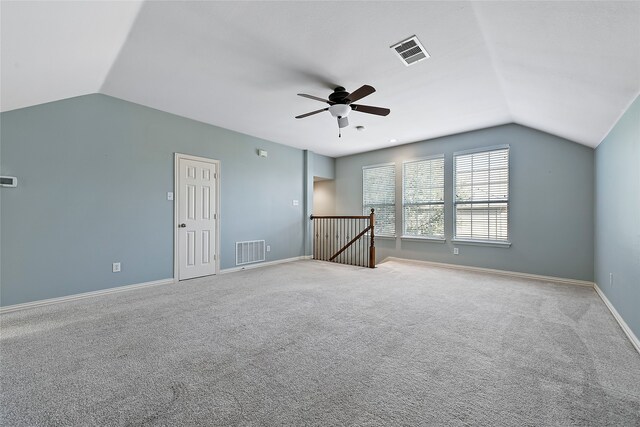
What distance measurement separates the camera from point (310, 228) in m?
6.85

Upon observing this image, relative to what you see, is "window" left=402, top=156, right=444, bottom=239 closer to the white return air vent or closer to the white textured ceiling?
the white textured ceiling

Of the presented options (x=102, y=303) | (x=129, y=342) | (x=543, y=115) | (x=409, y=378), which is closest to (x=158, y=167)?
(x=102, y=303)

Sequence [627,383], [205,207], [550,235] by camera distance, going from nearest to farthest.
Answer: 1. [627,383]
2. [550,235]
3. [205,207]

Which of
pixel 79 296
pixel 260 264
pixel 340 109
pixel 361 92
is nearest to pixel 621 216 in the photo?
pixel 361 92

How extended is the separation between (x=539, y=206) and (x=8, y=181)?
7538mm

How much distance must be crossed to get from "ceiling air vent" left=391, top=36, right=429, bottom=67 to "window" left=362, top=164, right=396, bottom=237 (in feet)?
12.5

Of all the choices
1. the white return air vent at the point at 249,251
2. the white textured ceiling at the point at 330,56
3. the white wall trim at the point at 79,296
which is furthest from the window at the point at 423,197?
the white wall trim at the point at 79,296

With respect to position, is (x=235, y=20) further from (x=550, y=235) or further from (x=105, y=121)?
(x=550, y=235)

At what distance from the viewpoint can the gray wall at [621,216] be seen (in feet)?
7.84

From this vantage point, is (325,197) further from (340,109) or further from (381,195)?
(340,109)

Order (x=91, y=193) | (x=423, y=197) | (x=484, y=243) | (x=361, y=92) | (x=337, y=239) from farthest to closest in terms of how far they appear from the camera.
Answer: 1. (x=337, y=239)
2. (x=423, y=197)
3. (x=484, y=243)
4. (x=91, y=193)
5. (x=361, y=92)

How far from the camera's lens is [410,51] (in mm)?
2670

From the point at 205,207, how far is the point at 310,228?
2783mm

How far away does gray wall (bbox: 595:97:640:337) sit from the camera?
2.39 meters
